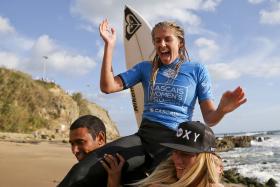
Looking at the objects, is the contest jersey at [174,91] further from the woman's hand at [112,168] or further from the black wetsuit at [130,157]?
the woman's hand at [112,168]

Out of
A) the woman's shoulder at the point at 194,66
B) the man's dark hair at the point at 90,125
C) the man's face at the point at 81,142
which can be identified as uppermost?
the woman's shoulder at the point at 194,66

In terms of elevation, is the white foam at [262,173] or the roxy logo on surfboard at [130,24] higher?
the roxy logo on surfboard at [130,24]

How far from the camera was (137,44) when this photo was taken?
5.85 meters

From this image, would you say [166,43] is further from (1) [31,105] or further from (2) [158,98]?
(1) [31,105]

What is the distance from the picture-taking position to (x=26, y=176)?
891 centimetres

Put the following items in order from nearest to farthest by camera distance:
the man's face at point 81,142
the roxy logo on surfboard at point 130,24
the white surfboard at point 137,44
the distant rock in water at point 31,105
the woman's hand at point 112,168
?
the woman's hand at point 112,168, the man's face at point 81,142, the white surfboard at point 137,44, the roxy logo on surfboard at point 130,24, the distant rock in water at point 31,105

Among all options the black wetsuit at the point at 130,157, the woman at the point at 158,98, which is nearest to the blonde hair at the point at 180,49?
the woman at the point at 158,98

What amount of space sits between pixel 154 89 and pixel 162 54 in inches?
11.5

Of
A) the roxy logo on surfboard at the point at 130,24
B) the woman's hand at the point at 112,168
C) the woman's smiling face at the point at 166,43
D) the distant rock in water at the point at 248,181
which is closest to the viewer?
the woman's hand at the point at 112,168

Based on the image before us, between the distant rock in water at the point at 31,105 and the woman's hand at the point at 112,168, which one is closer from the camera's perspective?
the woman's hand at the point at 112,168

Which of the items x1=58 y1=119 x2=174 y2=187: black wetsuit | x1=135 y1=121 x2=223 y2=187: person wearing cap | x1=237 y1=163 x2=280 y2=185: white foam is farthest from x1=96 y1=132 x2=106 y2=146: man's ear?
x1=237 y1=163 x2=280 y2=185: white foam

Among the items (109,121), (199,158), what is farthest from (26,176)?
(109,121)

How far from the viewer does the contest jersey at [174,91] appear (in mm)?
3107

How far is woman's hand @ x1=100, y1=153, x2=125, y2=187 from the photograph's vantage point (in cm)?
284
